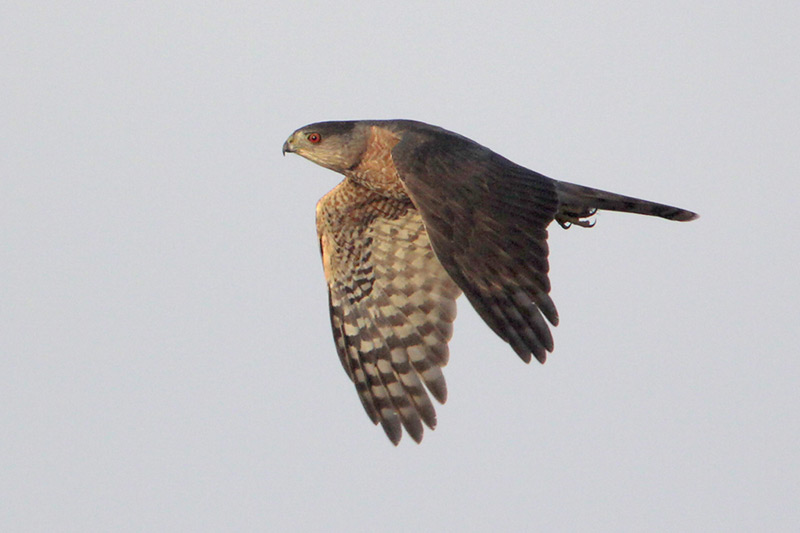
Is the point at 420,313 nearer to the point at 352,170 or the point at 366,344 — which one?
the point at 366,344

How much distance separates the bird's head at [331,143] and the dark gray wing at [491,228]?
89cm

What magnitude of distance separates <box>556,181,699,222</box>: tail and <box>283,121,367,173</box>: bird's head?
1.52 meters

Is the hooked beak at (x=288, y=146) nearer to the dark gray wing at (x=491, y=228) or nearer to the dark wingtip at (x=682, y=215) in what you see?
the dark gray wing at (x=491, y=228)

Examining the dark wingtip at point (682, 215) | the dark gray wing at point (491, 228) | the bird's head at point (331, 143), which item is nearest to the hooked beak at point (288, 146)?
the bird's head at point (331, 143)

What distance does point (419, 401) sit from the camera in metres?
11.2

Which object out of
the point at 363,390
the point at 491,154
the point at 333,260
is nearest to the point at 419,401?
the point at 363,390

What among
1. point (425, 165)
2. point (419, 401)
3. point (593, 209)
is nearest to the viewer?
point (425, 165)

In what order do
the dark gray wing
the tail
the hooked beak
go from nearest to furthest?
the dark gray wing, the tail, the hooked beak

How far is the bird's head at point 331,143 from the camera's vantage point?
414 inches

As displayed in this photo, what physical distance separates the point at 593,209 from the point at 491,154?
106 cm

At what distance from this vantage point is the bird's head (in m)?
10.5

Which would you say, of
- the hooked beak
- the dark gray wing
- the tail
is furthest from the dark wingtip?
the hooked beak

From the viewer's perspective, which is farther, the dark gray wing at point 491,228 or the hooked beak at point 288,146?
the hooked beak at point 288,146

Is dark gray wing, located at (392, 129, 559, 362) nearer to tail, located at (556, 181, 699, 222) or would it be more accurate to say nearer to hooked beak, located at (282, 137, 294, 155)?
tail, located at (556, 181, 699, 222)
